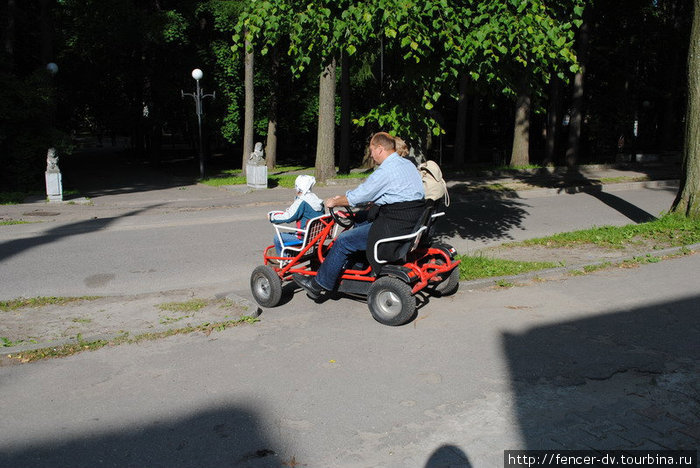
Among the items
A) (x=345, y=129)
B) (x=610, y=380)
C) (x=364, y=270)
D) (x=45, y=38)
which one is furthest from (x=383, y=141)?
(x=45, y=38)

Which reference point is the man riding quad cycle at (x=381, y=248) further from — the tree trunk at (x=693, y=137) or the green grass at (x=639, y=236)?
the tree trunk at (x=693, y=137)

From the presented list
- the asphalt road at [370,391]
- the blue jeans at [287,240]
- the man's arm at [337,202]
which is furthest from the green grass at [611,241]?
the man's arm at [337,202]

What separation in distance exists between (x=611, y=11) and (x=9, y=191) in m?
26.0

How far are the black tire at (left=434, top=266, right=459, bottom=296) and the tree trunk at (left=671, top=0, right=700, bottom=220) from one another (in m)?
Result: 6.17

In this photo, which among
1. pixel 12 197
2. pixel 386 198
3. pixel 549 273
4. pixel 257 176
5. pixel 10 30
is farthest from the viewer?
pixel 10 30

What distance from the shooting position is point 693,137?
35.9 ft

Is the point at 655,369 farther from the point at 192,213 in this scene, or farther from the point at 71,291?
the point at 192,213

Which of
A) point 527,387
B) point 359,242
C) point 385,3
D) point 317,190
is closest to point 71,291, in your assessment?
point 359,242

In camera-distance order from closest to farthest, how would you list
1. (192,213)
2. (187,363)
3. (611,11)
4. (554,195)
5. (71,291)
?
(187,363) < (71,291) < (192,213) < (554,195) < (611,11)

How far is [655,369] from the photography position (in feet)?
17.1

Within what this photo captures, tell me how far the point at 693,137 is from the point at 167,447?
10276 mm

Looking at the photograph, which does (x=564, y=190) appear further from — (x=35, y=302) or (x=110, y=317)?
(x=35, y=302)

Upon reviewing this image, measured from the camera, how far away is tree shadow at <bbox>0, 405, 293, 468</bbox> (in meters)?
3.90

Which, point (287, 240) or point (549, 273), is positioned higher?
point (287, 240)
